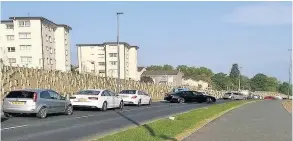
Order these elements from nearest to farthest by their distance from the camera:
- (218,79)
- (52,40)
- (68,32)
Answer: (52,40) < (68,32) < (218,79)

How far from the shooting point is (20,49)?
3120 inches

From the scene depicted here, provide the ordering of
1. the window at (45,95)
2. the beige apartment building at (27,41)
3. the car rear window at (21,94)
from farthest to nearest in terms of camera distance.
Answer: the beige apartment building at (27,41) → the window at (45,95) → the car rear window at (21,94)

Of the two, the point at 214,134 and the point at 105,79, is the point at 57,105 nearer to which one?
the point at 214,134

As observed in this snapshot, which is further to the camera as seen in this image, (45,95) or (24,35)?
(24,35)

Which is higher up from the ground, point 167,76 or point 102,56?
point 102,56

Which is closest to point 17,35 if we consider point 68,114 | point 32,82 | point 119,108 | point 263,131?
point 32,82

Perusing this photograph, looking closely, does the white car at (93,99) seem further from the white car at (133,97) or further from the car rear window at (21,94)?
the car rear window at (21,94)

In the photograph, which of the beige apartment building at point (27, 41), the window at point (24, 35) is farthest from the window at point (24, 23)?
the window at point (24, 35)

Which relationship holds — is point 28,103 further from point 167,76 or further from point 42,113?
point 167,76

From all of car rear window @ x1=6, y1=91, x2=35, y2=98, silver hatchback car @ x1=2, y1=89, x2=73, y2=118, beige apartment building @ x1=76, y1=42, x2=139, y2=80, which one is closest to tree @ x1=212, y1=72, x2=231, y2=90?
beige apartment building @ x1=76, y1=42, x2=139, y2=80

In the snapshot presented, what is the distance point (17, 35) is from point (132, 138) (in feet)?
236

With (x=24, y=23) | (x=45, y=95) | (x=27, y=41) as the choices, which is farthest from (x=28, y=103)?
(x=24, y=23)

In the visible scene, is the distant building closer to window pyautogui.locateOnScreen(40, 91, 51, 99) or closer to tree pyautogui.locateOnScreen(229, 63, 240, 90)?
tree pyautogui.locateOnScreen(229, 63, 240, 90)

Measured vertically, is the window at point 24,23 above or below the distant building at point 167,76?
above
